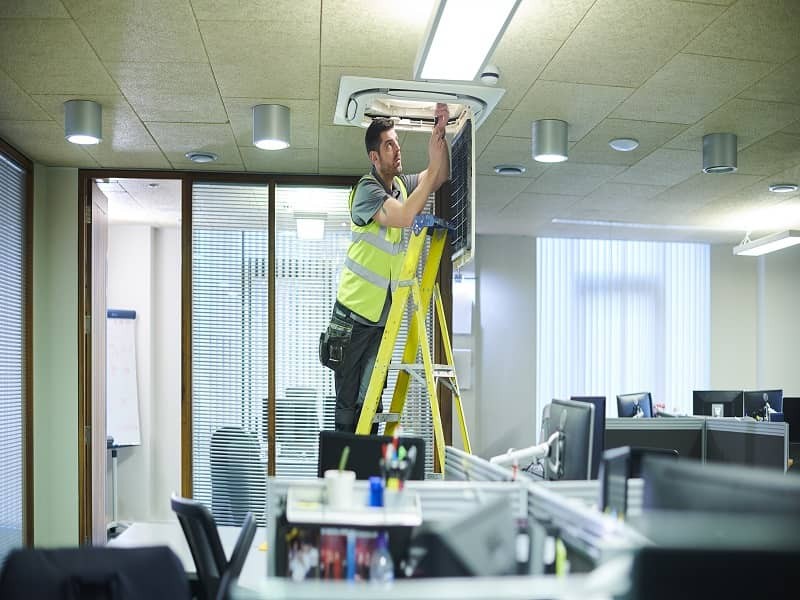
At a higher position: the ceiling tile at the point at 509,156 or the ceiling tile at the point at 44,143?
the ceiling tile at the point at 44,143

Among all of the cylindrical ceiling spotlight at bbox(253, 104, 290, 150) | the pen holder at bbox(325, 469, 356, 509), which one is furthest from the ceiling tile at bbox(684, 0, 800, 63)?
the pen holder at bbox(325, 469, 356, 509)

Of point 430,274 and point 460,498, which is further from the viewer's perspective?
point 430,274

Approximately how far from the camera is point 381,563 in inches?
69.4

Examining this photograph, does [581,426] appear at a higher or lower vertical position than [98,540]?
higher

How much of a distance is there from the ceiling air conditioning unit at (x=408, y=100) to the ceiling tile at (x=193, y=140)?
93 cm

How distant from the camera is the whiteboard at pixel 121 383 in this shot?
7336 mm

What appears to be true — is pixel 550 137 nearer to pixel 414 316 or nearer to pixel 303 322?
pixel 414 316

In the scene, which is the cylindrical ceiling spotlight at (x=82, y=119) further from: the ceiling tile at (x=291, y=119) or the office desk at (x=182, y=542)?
the office desk at (x=182, y=542)

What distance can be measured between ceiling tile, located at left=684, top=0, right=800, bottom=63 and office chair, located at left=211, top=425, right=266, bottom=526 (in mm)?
3755

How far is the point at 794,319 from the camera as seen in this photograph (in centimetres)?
870

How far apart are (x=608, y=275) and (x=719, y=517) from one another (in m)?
7.48

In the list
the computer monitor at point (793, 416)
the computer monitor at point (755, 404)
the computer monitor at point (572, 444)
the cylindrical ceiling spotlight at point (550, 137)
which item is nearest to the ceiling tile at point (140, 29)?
the cylindrical ceiling spotlight at point (550, 137)

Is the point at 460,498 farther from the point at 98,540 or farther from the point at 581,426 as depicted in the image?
the point at 98,540

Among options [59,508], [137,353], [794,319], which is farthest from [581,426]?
[794,319]
